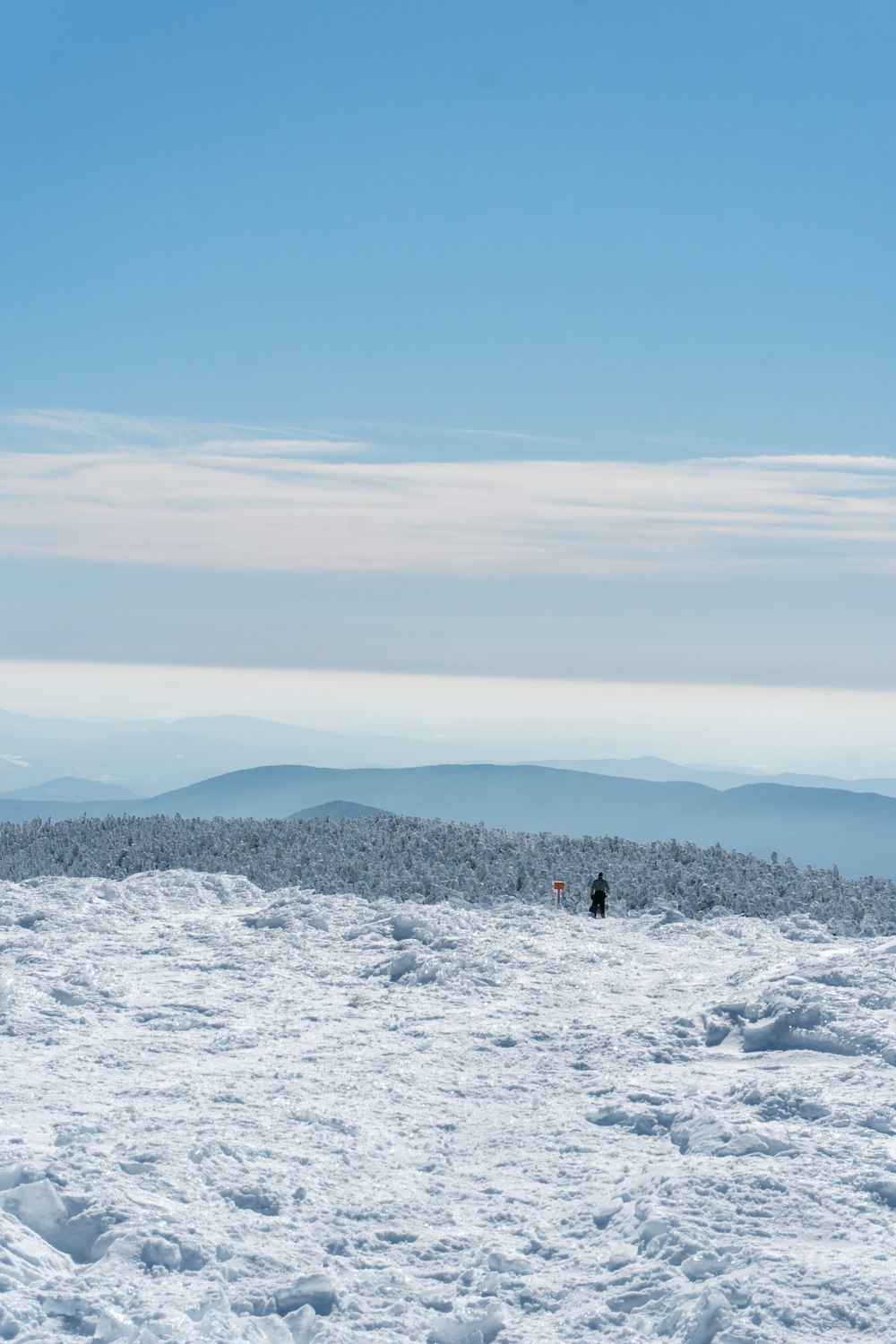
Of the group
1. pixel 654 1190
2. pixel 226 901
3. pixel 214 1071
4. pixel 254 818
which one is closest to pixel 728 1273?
pixel 654 1190

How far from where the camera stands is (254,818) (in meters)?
29.7

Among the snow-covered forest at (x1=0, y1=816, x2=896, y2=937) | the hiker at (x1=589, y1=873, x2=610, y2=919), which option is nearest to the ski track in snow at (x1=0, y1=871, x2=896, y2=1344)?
the hiker at (x1=589, y1=873, x2=610, y2=919)

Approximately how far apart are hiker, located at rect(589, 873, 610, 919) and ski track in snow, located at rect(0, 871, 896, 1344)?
217 cm

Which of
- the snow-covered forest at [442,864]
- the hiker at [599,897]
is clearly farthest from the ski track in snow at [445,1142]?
the snow-covered forest at [442,864]

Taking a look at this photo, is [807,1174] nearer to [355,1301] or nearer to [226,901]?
[355,1301]

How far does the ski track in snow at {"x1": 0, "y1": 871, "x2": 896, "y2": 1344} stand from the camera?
22.6 ft

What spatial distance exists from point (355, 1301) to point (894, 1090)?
5.78 metres

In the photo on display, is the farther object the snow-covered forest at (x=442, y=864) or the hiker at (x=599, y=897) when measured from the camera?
the snow-covered forest at (x=442, y=864)

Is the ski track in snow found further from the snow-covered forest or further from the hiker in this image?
the snow-covered forest

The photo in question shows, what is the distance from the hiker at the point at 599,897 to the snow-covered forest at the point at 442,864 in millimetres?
666

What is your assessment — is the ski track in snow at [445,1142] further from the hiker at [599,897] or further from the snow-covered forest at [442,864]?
the snow-covered forest at [442,864]

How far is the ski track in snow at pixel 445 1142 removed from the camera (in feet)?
22.6

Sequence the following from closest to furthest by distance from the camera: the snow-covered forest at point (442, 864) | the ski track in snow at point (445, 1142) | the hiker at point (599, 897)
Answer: the ski track in snow at point (445, 1142) < the hiker at point (599, 897) < the snow-covered forest at point (442, 864)

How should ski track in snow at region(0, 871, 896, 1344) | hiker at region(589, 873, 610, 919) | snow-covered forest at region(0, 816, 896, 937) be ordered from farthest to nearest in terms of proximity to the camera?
Answer: snow-covered forest at region(0, 816, 896, 937)
hiker at region(589, 873, 610, 919)
ski track in snow at region(0, 871, 896, 1344)
